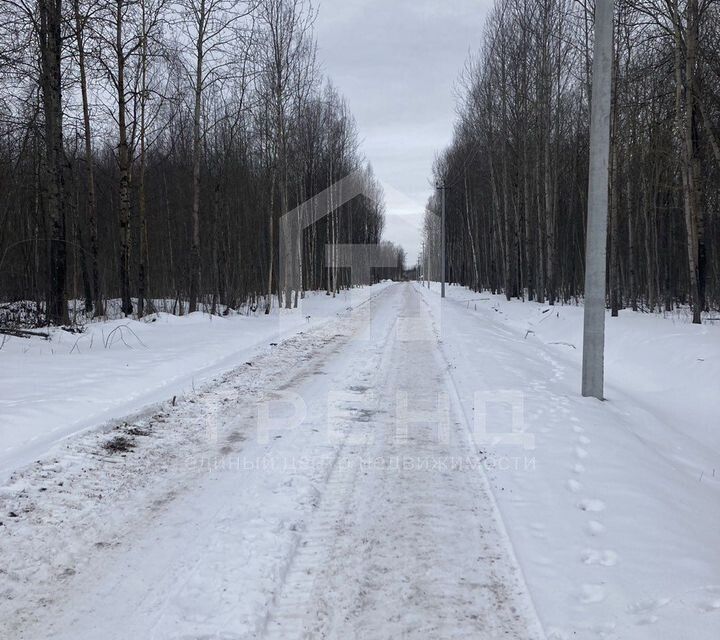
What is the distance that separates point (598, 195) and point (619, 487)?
171 inches

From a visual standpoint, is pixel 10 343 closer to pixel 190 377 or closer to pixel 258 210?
pixel 190 377

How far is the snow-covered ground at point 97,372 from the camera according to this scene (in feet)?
17.6

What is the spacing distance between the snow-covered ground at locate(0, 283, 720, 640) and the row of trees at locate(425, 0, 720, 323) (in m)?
9.56

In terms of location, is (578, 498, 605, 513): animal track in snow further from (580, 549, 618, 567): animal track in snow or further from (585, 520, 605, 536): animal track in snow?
(580, 549, 618, 567): animal track in snow

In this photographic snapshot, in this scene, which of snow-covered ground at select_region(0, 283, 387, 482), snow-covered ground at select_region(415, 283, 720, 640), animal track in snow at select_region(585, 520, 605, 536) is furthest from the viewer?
snow-covered ground at select_region(0, 283, 387, 482)

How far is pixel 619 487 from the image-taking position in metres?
4.21

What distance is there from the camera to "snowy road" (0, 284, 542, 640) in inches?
100

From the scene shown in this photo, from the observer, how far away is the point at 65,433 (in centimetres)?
522

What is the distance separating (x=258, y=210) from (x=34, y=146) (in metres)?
14.4

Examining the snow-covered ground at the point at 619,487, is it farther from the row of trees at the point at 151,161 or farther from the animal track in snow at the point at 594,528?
the row of trees at the point at 151,161

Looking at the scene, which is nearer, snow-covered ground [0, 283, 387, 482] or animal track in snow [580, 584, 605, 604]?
animal track in snow [580, 584, 605, 604]

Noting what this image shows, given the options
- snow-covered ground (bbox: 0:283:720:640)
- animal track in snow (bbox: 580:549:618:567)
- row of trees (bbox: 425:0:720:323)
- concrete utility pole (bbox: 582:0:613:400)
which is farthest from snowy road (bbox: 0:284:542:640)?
row of trees (bbox: 425:0:720:323)

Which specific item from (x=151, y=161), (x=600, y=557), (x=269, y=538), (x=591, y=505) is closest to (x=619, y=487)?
(x=591, y=505)

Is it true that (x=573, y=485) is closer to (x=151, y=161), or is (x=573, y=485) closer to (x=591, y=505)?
(x=591, y=505)
